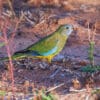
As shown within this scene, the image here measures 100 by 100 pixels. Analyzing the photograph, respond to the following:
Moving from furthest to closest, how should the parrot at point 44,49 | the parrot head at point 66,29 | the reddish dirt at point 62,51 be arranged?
the parrot head at point 66,29 < the parrot at point 44,49 < the reddish dirt at point 62,51

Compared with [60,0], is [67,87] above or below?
below

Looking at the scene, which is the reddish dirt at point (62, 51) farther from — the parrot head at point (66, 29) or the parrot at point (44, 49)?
the parrot head at point (66, 29)

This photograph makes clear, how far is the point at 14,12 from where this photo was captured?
11992 millimetres

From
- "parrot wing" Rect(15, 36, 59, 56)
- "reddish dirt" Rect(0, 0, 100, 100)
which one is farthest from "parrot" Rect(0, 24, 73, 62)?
"reddish dirt" Rect(0, 0, 100, 100)

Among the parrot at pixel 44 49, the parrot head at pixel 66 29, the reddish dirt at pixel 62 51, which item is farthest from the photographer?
the parrot head at pixel 66 29

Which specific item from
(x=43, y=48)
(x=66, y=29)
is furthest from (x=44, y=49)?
(x=66, y=29)

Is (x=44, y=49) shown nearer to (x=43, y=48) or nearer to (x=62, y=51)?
(x=43, y=48)

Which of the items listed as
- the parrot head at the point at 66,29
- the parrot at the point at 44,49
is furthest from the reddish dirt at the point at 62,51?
the parrot head at the point at 66,29

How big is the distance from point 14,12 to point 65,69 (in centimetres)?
387

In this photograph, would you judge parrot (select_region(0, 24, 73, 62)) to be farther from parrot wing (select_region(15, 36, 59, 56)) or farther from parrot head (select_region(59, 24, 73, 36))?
parrot head (select_region(59, 24, 73, 36))

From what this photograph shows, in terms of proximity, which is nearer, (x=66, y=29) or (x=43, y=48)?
(x=43, y=48)

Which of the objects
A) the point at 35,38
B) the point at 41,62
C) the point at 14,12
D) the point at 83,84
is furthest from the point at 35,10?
the point at 83,84

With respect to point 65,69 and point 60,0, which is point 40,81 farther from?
point 60,0

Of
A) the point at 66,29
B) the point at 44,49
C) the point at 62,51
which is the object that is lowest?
the point at 62,51
